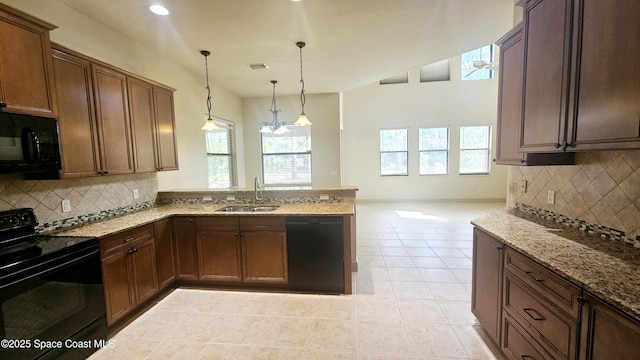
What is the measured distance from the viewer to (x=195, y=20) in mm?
2562

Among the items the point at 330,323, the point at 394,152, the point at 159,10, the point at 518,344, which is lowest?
the point at 330,323

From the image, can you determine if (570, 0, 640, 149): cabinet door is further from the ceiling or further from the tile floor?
the tile floor

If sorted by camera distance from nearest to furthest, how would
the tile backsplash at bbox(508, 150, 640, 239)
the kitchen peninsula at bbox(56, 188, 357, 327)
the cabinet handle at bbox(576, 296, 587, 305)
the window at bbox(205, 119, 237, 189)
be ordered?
the cabinet handle at bbox(576, 296, 587, 305)
the tile backsplash at bbox(508, 150, 640, 239)
the kitchen peninsula at bbox(56, 188, 357, 327)
the window at bbox(205, 119, 237, 189)

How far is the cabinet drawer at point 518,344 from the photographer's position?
1483mm

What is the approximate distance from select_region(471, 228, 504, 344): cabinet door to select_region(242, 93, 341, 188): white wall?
12.4 ft

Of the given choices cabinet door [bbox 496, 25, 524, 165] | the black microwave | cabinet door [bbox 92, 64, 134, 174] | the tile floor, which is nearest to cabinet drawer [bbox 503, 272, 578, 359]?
the tile floor

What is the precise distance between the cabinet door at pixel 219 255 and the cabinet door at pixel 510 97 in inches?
104

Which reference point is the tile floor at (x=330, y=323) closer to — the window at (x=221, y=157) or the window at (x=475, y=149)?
the window at (x=221, y=157)

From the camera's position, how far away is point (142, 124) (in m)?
2.83

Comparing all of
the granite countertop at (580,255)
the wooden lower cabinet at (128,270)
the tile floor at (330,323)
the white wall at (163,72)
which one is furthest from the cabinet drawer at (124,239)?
the granite countertop at (580,255)

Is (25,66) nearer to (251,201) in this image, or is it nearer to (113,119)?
(113,119)

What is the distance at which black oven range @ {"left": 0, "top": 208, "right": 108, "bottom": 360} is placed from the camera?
1.53 m

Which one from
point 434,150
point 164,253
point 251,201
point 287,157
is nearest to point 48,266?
point 164,253

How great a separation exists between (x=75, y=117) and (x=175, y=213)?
1213mm
